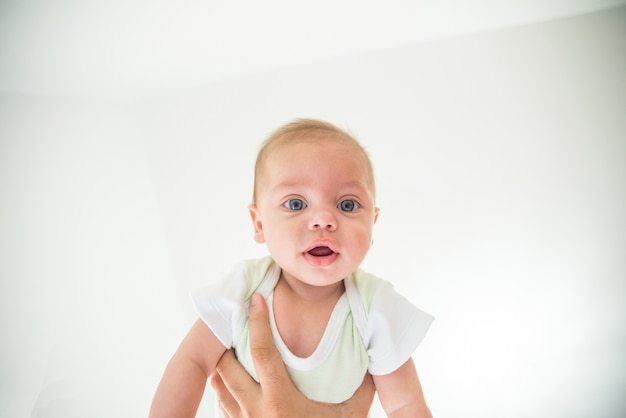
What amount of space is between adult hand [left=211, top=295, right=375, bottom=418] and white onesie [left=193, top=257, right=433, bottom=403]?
0.05 feet

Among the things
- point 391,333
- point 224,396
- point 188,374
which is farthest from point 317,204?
point 224,396

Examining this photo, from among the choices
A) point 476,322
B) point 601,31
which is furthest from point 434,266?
point 601,31

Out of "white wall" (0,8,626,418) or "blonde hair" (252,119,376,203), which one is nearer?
"blonde hair" (252,119,376,203)

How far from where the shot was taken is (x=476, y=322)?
1317 mm

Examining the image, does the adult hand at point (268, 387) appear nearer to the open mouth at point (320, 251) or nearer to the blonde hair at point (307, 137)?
the open mouth at point (320, 251)

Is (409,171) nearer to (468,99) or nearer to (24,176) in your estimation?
(468,99)

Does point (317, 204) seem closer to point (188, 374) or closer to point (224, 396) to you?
point (188, 374)

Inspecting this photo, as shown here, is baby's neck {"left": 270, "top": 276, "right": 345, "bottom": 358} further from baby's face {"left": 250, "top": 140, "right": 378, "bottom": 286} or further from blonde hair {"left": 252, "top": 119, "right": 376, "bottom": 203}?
blonde hair {"left": 252, "top": 119, "right": 376, "bottom": 203}

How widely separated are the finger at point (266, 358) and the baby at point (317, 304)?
0.02 meters

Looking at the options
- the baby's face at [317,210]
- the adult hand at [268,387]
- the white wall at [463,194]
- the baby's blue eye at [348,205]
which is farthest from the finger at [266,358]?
the white wall at [463,194]

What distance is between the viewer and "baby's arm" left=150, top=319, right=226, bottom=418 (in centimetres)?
65

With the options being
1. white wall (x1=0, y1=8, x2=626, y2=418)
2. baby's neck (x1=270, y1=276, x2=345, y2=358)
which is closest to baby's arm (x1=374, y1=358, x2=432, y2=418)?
baby's neck (x1=270, y1=276, x2=345, y2=358)

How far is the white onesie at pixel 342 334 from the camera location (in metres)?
0.68

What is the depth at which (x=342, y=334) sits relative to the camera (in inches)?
27.6
